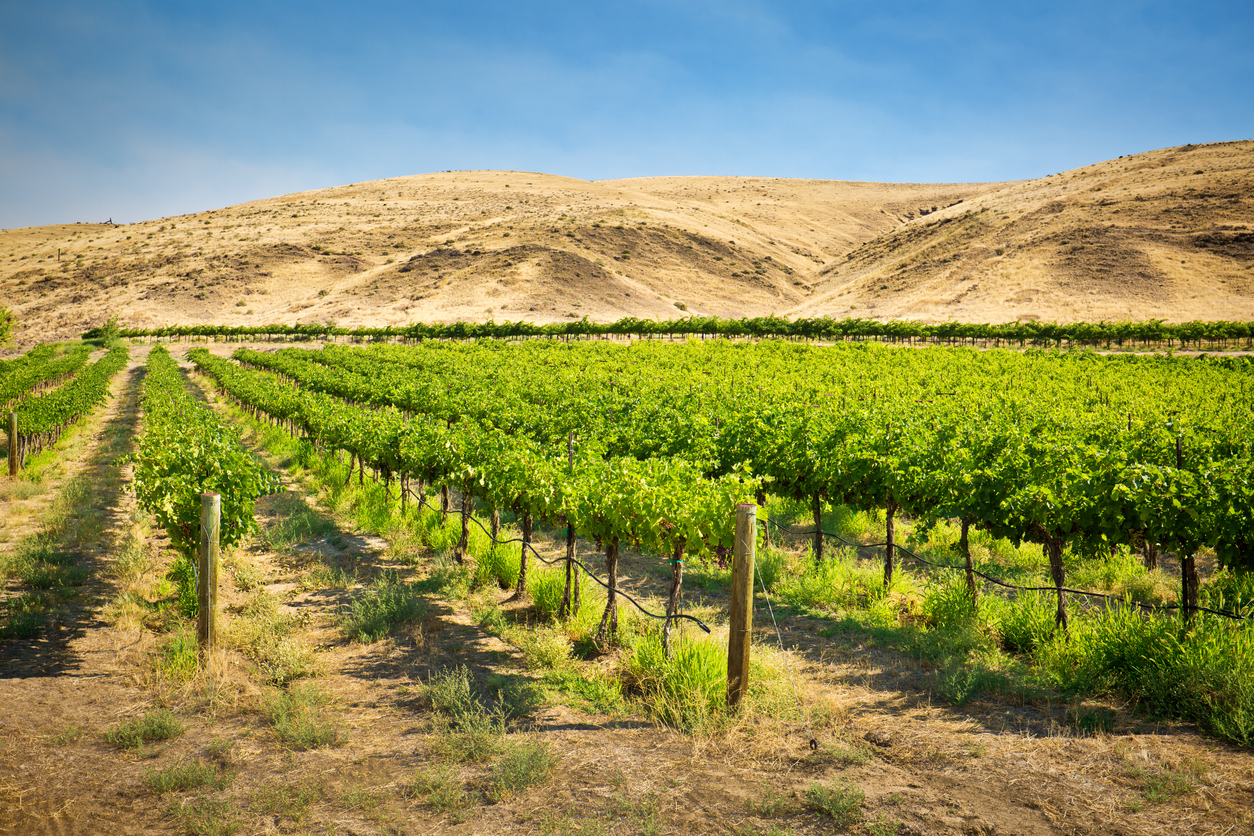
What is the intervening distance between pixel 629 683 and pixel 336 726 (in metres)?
2.79

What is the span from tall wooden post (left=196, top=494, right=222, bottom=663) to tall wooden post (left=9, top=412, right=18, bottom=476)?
1406 centimetres

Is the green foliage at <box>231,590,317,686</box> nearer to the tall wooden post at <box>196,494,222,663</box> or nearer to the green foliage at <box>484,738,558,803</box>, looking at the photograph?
the tall wooden post at <box>196,494,222,663</box>

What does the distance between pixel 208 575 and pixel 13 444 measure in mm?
14271

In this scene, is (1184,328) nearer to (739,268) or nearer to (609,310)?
(609,310)

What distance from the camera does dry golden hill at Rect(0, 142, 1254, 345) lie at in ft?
251

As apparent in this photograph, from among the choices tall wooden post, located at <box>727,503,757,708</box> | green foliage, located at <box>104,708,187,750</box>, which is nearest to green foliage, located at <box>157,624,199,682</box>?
green foliage, located at <box>104,708,187,750</box>

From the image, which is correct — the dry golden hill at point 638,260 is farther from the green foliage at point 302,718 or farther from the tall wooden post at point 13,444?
the green foliage at point 302,718

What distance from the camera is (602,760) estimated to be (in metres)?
5.45

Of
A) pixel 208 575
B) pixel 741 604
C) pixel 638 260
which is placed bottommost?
pixel 208 575

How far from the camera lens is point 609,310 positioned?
277 ft

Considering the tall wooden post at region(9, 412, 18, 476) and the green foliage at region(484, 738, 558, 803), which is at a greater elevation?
the tall wooden post at region(9, 412, 18, 476)

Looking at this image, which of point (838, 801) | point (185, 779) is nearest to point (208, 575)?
point (185, 779)

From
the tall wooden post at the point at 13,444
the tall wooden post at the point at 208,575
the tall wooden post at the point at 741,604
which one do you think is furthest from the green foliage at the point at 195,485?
the tall wooden post at the point at 13,444

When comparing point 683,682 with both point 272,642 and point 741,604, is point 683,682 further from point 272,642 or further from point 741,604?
point 272,642
